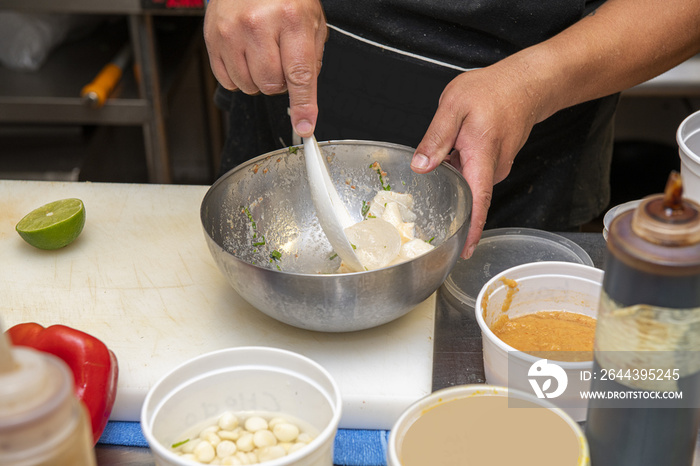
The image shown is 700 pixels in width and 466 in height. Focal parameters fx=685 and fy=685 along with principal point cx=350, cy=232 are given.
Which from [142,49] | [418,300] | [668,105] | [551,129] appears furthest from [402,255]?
[668,105]

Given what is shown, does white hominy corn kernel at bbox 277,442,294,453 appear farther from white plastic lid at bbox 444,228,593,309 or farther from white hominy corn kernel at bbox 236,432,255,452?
white plastic lid at bbox 444,228,593,309

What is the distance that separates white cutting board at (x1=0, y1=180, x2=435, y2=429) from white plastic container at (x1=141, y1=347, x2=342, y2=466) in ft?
0.46

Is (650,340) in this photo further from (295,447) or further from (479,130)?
(479,130)

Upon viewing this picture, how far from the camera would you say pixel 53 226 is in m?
1.20

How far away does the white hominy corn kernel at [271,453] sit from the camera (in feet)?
2.44

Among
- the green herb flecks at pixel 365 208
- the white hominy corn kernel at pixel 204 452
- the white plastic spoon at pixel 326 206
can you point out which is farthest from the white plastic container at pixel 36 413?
the green herb flecks at pixel 365 208

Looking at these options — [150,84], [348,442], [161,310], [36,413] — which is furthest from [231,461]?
[150,84]

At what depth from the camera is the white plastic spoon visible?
107 centimetres

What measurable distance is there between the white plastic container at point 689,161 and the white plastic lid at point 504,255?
0.24 meters

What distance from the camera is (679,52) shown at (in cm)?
134

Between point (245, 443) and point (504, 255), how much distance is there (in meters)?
0.65

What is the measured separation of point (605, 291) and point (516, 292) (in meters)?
0.35

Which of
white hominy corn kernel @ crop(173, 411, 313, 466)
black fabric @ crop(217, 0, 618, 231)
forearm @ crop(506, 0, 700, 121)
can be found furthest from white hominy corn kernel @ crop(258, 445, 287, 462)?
black fabric @ crop(217, 0, 618, 231)

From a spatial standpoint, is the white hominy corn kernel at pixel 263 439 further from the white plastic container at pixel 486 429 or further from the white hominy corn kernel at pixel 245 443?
the white plastic container at pixel 486 429
